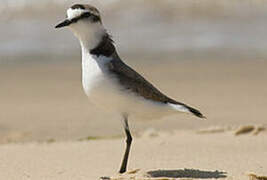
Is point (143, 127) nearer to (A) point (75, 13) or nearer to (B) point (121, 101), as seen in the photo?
(B) point (121, 101)

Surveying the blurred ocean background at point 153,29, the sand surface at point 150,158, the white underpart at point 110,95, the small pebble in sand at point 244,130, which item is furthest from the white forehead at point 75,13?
the blurred ocean background at point 153,29

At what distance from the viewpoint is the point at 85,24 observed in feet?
15.5

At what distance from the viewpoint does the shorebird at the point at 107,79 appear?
4691 mm

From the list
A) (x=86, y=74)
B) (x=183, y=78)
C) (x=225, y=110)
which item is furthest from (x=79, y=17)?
(x=183, y=78)

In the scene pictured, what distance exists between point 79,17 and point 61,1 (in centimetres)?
1499

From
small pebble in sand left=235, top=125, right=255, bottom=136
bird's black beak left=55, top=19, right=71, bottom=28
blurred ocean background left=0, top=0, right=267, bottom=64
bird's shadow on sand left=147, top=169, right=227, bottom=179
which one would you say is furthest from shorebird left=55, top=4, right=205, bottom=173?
blurred ocean background left=0, top=0, right=267, bottom=64

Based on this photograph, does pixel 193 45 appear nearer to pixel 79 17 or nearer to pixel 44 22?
pixel 44 22

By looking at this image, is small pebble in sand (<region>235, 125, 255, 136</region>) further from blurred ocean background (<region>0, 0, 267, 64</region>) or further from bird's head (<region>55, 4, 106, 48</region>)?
blurred ocean background (<region>0, 0, 267, 64</region>)

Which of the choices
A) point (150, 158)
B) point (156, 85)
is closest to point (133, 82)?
point (150, 158)

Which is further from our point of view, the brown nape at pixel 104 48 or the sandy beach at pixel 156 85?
the sandy beach at pixel 156 85

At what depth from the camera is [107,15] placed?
57.4 ft

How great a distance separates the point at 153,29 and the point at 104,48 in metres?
11.0

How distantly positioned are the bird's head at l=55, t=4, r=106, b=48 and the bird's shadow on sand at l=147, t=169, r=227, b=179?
962mm

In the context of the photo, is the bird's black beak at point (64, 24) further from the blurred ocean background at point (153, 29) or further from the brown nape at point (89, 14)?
the blurred ocean background at point (153, 29)
